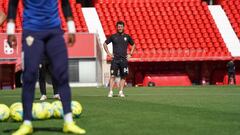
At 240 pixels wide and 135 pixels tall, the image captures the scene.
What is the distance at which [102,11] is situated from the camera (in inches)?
1326

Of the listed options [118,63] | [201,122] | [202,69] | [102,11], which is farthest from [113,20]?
[201,122]

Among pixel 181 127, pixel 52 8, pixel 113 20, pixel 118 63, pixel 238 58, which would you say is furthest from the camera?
pixel 113 20

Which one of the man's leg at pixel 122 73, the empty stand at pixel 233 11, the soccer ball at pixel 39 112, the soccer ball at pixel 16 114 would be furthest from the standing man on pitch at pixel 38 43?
the empty stand at pixel 233 11

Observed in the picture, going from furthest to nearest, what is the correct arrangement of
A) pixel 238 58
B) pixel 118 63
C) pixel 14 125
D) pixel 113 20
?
pixel 113 20, pixel 238 58, pixel 118 63, pixel 14 125

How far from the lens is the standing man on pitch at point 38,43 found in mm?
6293

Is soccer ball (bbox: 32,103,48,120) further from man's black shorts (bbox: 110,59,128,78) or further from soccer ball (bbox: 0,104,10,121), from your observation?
man's black shorts (bbox: 110,59,128,78)

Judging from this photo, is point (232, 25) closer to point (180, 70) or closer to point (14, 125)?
point (180, 70)

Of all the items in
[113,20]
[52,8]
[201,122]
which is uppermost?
[113,20]

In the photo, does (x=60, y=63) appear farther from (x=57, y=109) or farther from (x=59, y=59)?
(x=57, y=109)

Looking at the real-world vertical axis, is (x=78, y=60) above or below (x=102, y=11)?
below

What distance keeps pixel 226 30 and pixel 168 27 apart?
344cm

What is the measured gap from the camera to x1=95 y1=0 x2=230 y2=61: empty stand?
102 ft

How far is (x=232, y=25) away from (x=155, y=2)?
Result: 505cm

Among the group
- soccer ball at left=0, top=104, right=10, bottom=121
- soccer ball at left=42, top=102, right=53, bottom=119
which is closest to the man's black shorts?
soccer ball at left=42, top=102, right=53, bottom=119
